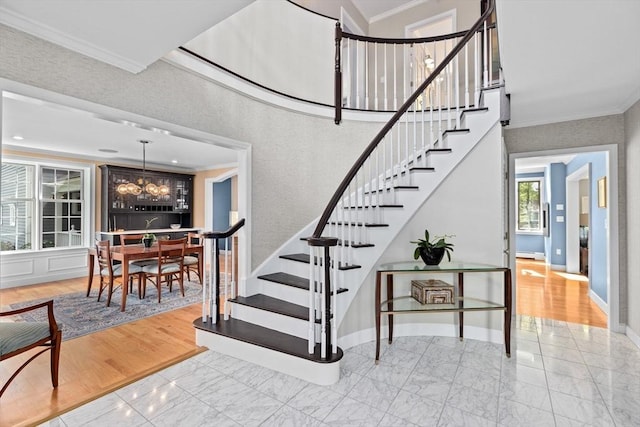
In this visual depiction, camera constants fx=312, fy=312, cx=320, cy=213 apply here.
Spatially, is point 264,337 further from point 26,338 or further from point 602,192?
point 602,192

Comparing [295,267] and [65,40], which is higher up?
[65,40]

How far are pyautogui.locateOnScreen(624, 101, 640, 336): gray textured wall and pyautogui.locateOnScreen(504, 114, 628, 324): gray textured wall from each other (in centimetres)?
7

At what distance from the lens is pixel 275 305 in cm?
297

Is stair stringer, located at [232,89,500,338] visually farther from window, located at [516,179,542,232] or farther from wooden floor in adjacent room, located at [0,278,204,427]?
window, located at [516,179,542,232]

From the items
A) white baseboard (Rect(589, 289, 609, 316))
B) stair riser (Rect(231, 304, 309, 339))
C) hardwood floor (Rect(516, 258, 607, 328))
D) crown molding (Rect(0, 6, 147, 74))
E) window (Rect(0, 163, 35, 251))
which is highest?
crown molding (Rect(0, 6, 147, 74))

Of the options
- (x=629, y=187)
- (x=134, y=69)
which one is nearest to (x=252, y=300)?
(x=134, y=69)

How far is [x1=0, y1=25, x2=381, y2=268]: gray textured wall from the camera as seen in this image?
1932 millimetres

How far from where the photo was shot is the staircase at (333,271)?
2418 millimetres

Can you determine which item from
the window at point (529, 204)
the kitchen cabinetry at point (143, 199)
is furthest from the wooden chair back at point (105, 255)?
the window at point (529, 204)

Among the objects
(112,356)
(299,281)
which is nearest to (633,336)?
(299,281)

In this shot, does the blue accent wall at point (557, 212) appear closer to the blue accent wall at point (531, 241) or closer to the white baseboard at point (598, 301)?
the blue accent wall at point (531, 241)

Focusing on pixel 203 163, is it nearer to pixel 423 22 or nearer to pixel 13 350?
pixel 423 22

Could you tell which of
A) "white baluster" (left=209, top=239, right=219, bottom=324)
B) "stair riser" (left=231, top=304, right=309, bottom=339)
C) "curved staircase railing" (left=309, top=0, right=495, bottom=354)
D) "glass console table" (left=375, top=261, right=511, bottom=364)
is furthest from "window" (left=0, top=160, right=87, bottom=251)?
"glass console table" (left=375, top=261, right=511, bottom=364)

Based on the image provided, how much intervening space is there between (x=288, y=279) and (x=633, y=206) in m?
3.54
